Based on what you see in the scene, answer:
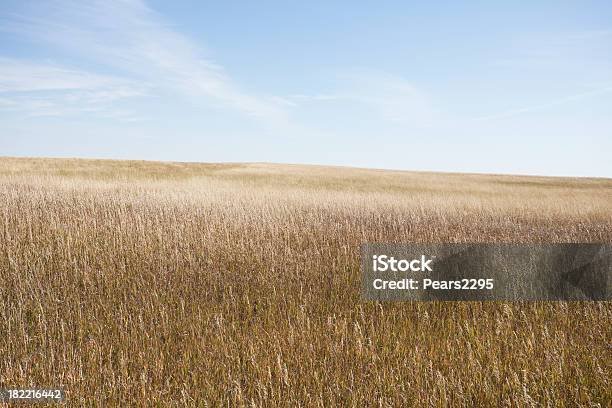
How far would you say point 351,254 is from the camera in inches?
280

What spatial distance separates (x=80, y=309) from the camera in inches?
172

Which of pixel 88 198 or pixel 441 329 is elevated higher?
pixel 88 198

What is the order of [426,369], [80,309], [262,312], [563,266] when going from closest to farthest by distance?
[426,369] → [80,309] → [262,312] → [563,266]

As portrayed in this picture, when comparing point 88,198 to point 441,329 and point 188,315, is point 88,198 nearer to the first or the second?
point 188,315

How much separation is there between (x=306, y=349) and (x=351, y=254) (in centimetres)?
355

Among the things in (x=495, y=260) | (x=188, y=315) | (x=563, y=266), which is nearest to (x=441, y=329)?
(x=188, y=315)

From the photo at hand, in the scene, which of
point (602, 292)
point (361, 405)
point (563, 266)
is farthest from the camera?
point (563, 266)

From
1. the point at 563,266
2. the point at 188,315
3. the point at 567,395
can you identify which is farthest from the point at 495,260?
the point at 188,315

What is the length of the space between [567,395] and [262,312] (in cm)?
297

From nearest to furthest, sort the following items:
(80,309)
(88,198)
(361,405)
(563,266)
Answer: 1. (361,405)
2. (80,309)
3. (563,266)
4. (88,198)

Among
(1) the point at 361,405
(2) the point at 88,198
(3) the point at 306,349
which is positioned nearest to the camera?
(1) the point at 361,405

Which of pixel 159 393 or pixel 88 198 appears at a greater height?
pixel 88 198

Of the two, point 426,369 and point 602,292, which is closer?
point 426,369

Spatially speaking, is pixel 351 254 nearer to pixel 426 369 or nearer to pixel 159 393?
pixel 426 369
